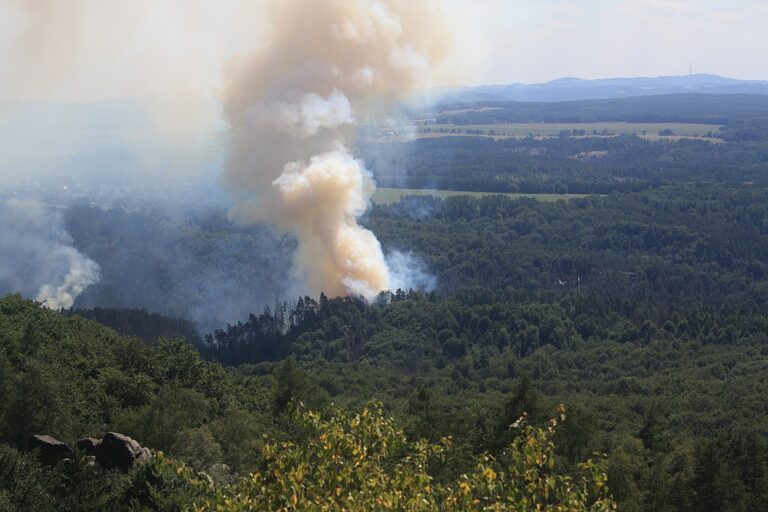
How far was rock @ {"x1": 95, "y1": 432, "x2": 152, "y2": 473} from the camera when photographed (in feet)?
138

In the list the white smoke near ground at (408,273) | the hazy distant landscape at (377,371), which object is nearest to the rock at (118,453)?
the hazy distant landscape at (377,371)

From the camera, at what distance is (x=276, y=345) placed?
4717 inches

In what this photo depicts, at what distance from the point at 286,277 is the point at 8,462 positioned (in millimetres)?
130947

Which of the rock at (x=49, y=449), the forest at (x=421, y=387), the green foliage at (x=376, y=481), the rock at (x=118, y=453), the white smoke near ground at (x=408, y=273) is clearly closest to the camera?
the green foliage at (x=376, y=481)

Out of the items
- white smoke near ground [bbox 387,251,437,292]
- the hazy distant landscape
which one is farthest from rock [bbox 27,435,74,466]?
white smoke near ground [bbox 387,251,437,292]

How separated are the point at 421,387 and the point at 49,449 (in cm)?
3774

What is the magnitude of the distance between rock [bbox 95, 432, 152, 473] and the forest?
42.2 inches

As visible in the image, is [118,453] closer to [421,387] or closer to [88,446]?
[88,446]

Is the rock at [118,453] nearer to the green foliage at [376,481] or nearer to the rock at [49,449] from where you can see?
the rock at [49,449]

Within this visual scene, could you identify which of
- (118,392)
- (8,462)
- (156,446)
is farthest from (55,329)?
(8,462)

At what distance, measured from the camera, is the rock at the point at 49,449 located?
43750 millimetres

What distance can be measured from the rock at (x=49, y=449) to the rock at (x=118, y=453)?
166 cm

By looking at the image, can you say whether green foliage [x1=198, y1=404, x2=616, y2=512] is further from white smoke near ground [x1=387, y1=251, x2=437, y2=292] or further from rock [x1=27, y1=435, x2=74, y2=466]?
white smoke near ground [x1=387, y1=251, x2=437, y2=292]

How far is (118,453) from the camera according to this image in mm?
42219
